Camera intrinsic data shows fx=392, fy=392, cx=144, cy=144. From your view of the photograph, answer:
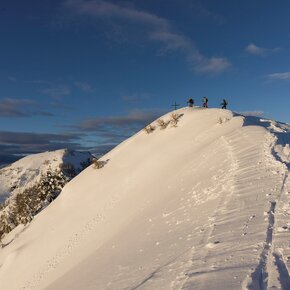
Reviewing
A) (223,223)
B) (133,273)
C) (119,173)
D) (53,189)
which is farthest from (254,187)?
(53,189)

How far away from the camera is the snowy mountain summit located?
7133 millimetres

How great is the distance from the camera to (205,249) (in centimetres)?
780

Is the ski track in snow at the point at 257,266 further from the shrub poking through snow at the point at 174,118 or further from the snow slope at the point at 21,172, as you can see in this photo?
the snow slope at the point at 21,172

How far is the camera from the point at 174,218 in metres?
11.8

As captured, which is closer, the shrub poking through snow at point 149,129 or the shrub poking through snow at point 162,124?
the shrub poking through snow at point 162,124

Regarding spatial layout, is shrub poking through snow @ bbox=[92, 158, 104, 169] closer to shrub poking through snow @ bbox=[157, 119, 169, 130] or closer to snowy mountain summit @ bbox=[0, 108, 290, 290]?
snowy mountain summit @ bbox=[0, 108, 290, 290]

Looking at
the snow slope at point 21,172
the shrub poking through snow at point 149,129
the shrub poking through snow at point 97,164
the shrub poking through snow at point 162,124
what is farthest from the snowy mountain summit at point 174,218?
the snow slope at point 21,172

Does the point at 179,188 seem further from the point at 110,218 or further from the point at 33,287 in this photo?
the point at 33,287

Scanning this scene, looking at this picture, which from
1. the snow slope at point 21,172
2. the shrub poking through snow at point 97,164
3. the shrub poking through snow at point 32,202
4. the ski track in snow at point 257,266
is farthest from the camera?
the snow slope at point 21,172

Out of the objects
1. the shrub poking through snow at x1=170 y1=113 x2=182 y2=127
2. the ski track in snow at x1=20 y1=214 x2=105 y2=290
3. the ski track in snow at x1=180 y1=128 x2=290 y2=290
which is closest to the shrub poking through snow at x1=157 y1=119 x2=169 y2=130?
the shrub poking through snow at x1=170 y1=113 x2=182 y2=127

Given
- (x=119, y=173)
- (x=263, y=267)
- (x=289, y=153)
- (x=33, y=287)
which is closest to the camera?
(x=263, y=267)

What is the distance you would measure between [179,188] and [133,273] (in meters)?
7.75

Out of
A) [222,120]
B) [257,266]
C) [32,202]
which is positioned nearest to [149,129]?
[222,120]

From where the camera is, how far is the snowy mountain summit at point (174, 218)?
7133mm
